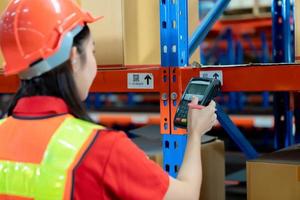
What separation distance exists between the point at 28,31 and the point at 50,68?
A: 0.09m

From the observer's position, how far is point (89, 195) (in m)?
1.11

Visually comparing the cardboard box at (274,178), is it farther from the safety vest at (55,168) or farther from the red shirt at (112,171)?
the safety vest at (55,168)

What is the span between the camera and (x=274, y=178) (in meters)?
1.69

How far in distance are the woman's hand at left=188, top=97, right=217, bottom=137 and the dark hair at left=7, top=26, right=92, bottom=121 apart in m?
0.29

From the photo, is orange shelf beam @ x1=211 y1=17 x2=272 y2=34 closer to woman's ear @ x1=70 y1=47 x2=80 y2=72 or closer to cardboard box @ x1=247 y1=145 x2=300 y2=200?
cardboard box @ x1=247 y1=145 x2=300 y2=200

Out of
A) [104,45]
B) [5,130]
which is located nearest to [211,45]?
[104,45]

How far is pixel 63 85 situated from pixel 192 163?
1.15ft

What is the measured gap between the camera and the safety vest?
1.10 metres

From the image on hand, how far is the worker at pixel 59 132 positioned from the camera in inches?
→ 43.6

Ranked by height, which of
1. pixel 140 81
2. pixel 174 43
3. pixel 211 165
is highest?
pixel 174 43

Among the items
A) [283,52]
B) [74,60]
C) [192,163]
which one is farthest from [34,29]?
[283,52]

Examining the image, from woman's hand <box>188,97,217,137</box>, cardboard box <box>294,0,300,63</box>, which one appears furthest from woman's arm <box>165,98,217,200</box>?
cardboard box <box>294,0,300,63</box>

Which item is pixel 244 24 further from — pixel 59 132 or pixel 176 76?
pixel 59 132

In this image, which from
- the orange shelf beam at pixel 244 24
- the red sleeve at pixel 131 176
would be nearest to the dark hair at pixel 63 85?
the red sleeve at pixel 131 176
